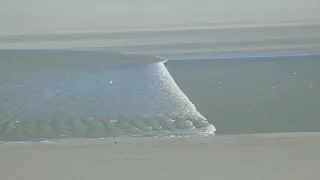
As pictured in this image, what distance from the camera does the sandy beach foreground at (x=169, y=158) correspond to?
1.17ft

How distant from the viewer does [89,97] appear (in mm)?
706

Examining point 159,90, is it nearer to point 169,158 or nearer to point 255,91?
point 255,91

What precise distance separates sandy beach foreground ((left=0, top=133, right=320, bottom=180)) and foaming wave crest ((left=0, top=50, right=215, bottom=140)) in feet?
0.30

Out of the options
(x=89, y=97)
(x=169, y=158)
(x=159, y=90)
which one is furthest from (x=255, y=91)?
(x=169, y=158)

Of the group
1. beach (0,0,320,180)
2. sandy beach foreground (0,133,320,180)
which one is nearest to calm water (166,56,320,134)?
beach (0,0,320,180)

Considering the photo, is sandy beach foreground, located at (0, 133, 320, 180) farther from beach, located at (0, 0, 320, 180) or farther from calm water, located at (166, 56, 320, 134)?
calm water, located at (166, 56, 320, 134)

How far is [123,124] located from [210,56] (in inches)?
15.6

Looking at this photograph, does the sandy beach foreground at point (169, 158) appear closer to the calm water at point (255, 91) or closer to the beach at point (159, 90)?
the beach at point (159, 90)

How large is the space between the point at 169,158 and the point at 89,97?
0.35 meters

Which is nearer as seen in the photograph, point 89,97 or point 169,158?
point 169,158

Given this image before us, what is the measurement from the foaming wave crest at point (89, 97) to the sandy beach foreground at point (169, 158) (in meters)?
0.09

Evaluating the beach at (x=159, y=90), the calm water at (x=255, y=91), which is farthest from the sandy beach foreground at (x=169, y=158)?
the calm water at (x=255, y=91)

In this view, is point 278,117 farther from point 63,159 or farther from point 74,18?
point 74,18

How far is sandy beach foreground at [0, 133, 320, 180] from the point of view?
357 mm
